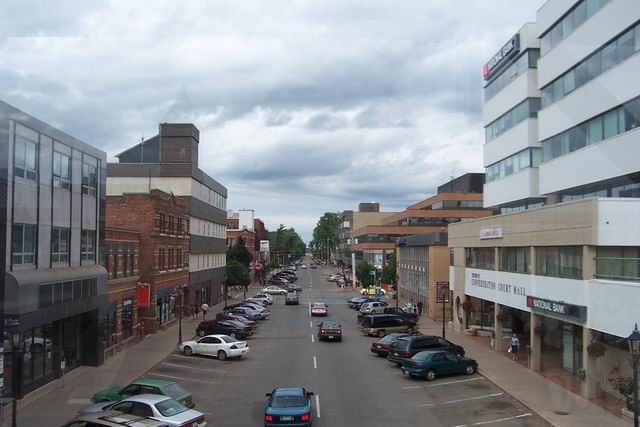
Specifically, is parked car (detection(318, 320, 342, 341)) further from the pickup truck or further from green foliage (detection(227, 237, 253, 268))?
green foliage (detection(227, 237, 253, 268))

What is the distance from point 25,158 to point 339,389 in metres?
13.1

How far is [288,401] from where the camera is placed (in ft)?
55.8

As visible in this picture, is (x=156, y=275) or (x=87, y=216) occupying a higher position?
(x=87, y=216)

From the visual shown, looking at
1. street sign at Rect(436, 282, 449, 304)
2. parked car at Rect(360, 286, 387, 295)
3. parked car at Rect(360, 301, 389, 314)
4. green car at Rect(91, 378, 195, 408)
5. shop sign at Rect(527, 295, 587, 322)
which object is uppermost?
shop sign at Rect(527, 295, 587, 322)

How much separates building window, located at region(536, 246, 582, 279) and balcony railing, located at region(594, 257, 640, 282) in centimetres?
107

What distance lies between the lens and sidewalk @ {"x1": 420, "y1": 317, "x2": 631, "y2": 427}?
1850cm

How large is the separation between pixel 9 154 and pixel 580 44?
2472 centimetres

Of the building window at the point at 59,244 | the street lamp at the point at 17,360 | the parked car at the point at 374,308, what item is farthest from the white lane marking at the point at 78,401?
the parked car at the point at 374,308

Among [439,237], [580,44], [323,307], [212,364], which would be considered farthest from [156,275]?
[580,44]

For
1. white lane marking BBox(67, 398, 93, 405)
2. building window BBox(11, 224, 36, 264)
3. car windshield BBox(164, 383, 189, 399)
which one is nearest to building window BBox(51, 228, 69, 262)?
building window BBox(11, 224, 36, 264)

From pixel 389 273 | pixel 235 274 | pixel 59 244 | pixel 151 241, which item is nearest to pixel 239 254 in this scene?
pixel 235 274

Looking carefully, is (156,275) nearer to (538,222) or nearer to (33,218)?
(33,218)

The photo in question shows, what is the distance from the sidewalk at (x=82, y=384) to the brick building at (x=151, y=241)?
3204 millimetres

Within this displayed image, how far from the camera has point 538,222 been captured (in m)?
26.8
